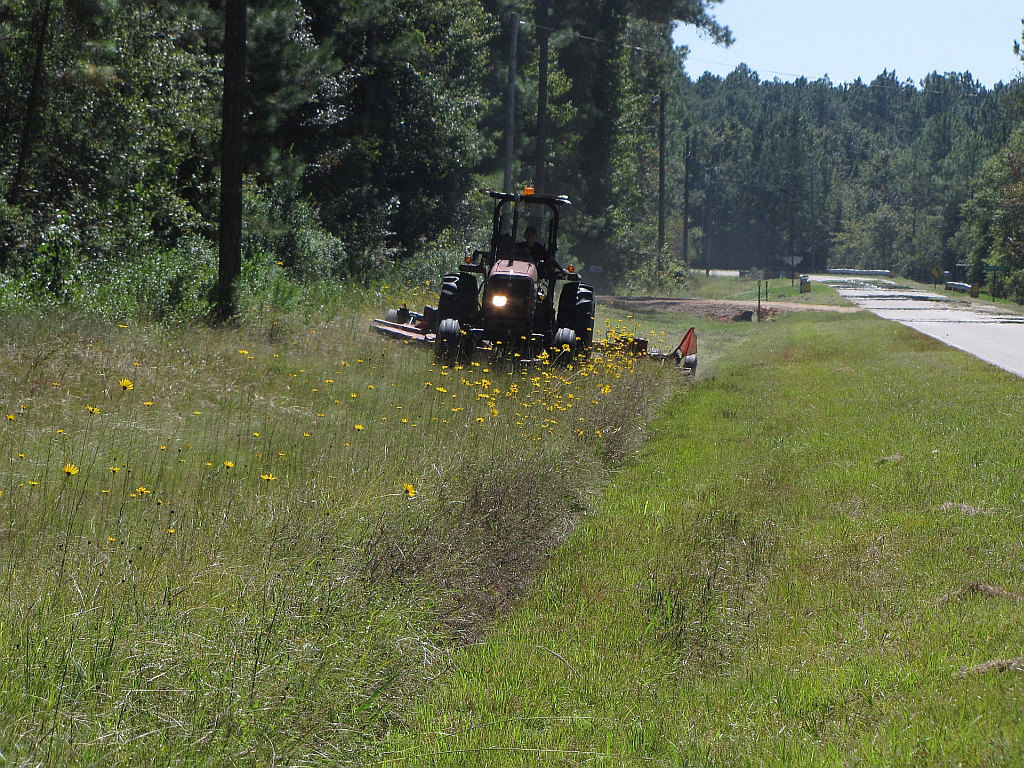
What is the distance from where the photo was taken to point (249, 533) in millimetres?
5902

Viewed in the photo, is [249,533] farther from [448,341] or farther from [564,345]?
[448,341]

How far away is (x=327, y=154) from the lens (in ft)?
91.6

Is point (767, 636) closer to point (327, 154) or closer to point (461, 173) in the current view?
point (327, 154)

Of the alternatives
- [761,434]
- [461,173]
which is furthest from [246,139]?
[761,434]

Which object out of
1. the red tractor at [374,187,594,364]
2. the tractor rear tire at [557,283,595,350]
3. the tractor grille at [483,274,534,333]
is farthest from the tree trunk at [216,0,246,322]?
the tractor rear tire at [557,283,595,350]

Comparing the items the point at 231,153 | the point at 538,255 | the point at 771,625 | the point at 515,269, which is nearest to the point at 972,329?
the point at 538,255

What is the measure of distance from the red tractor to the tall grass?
2006 mm

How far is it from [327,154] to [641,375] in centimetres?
1654

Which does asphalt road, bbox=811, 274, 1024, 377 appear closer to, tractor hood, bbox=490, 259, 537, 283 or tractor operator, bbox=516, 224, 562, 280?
tractor operator, bbox=516, 224, 562, 280

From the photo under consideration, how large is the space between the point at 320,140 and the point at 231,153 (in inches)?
505

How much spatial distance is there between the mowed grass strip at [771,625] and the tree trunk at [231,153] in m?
8.13

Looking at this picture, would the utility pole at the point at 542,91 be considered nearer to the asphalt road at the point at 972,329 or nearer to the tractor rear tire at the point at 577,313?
Result: the asphalt road at the point at 972,329

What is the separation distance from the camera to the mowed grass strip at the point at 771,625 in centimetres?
407

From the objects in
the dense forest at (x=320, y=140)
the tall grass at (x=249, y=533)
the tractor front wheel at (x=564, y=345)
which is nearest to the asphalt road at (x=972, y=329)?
the tractor front wheel at (x=564, y=345)
